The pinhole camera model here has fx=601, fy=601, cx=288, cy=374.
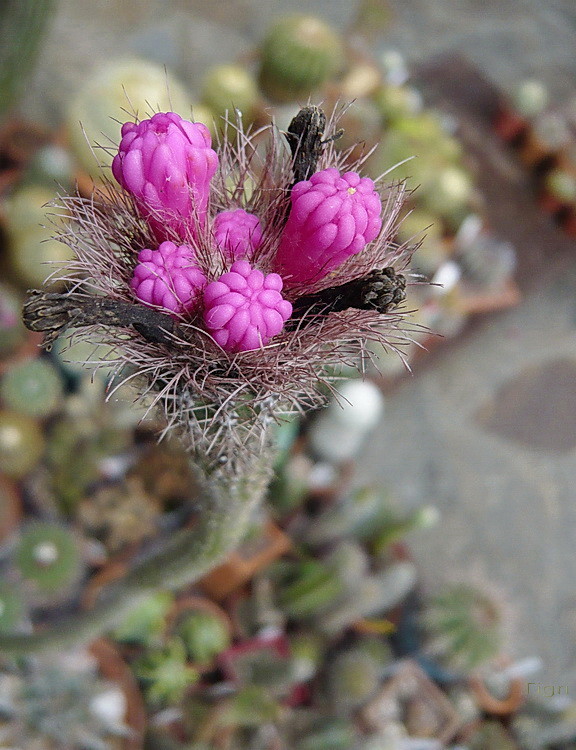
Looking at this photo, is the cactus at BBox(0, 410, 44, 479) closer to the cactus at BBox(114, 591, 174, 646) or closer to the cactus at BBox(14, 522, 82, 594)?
the cactus at BBox(14, 522, 82, 594)

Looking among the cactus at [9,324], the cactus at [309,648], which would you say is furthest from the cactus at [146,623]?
the cactus at [9,324]

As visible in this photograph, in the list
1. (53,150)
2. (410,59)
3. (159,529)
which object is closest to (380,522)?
(159,529)

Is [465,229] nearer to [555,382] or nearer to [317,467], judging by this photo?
[555,382]

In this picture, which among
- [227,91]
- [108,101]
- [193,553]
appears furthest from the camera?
[227,91]

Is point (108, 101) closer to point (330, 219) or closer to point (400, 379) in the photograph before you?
point (400, 379)

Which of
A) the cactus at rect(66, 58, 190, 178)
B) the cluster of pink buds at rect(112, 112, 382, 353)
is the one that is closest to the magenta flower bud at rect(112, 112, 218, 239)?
the cluster of pink buds at rect(112, 112, 382, 353)

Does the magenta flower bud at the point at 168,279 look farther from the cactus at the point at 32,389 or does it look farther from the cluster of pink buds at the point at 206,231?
the cactus at the point at 32,389

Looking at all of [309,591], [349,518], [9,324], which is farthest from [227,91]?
[309,591]
